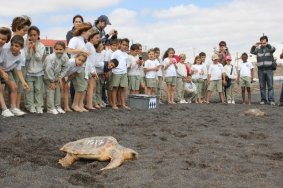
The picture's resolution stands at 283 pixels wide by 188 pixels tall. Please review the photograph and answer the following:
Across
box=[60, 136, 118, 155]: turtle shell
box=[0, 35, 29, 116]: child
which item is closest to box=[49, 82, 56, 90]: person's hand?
box=[0, 35, 29, 116]: child

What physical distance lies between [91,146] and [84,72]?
12.3ft

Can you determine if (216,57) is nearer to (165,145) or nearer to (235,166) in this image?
(165,145)

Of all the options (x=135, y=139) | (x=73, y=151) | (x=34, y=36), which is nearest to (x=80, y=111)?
(x=34, y=36)

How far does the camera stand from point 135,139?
5180 mm

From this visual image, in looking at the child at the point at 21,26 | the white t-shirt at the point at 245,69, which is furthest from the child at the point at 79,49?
the white t-shirt at the point at 245,69

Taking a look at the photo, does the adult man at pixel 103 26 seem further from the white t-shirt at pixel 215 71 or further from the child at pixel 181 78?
the white t-shirt at pixel 215 71

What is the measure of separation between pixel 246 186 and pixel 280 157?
3.96 ft

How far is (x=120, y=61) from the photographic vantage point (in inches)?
333

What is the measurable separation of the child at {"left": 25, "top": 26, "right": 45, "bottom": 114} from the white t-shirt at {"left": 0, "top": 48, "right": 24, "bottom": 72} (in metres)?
0.42

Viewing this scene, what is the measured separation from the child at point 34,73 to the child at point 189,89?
4.82 metres

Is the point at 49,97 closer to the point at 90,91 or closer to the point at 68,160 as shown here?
the point at 90,91

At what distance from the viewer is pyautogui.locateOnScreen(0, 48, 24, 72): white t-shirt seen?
6637 mm

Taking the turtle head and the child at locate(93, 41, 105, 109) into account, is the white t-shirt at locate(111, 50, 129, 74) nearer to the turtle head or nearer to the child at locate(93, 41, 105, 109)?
the child at locate(93, 41, 105, 109)

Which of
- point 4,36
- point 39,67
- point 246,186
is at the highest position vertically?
point 4,36
